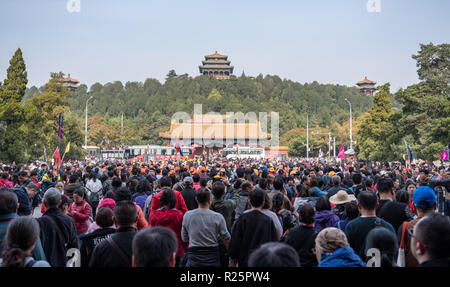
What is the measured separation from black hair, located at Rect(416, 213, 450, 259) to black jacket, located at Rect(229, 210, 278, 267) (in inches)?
77.8

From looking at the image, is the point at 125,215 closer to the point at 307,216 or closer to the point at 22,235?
the point at 22,235

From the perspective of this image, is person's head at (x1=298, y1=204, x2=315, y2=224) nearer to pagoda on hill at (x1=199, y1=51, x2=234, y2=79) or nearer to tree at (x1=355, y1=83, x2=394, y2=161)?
tree at (x1=355, y1=83, x2=394, y2=161)

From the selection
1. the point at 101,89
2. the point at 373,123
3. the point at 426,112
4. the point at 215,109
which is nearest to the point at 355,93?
the point at 215,109

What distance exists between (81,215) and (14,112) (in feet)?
77.9

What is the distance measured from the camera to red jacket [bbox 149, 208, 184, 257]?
17.8 feet

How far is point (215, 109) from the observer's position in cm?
10444

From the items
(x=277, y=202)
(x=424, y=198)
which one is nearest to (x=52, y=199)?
(x=277, y=202)

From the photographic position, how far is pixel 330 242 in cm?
339

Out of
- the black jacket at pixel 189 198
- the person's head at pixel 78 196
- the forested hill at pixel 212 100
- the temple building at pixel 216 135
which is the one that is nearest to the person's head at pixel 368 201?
the black jacket at pixel 189 198

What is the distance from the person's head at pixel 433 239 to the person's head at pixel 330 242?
692 mm
